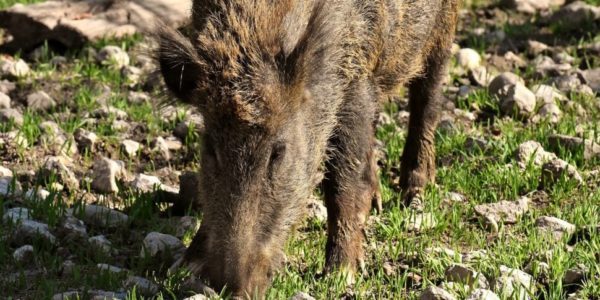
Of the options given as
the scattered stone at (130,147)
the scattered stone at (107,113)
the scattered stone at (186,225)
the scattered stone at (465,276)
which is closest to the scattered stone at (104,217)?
the scattered stone at (186,225)

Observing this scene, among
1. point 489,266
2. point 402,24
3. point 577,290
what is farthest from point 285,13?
point 577,290

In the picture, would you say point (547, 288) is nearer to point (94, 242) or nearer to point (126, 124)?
point (94, 242)

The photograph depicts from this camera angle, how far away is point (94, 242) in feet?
16.9

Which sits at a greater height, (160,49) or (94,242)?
(160,49)

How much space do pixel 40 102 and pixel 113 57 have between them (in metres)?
0.96

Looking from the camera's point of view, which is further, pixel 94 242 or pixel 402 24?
pixel 402 24

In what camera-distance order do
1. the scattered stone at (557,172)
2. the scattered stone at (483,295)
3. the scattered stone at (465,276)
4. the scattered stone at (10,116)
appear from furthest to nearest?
the scattered stone at (10,116) → the scattered stone at (557,172) → the scattered stone at (465,276) → the scattered stone at (483,295)

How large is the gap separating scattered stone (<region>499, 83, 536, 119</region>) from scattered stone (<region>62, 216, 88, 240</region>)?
309 cm

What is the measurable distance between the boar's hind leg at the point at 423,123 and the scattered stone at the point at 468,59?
147 centimetres

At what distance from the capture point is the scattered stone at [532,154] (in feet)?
20.2

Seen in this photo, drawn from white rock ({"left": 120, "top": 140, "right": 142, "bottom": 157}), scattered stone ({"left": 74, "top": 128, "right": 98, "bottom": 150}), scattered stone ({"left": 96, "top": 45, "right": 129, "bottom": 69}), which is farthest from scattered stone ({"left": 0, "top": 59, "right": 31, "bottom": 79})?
white rock ({"left": 120, "top": 140, "right": 142, "bottom": 157})

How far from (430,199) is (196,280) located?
1.62 metres

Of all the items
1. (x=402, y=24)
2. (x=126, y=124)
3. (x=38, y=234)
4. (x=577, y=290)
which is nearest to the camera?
(x=577, y=290)

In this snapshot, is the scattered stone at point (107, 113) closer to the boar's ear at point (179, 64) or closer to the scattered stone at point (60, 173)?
the scattered stone at point (60, 173)
